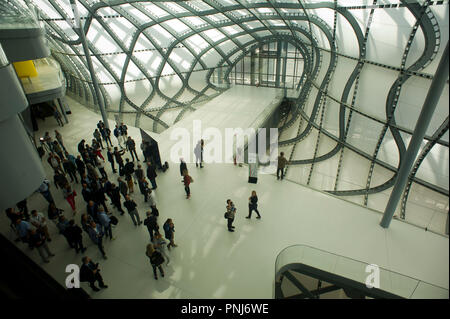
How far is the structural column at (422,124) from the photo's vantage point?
22.9ft

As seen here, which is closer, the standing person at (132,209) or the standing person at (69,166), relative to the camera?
the standing person at (132,209)

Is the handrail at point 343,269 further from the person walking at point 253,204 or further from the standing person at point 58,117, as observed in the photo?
the standing person at point 58,117

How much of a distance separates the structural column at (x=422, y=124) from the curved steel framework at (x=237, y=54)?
4.22ft

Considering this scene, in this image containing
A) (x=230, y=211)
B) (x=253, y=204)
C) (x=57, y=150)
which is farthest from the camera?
(x=57, y=150)

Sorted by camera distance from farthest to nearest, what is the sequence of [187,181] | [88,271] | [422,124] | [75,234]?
[187,181] → [75,234] → [422,124] → [88,271]

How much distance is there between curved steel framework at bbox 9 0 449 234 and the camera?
37.4ft

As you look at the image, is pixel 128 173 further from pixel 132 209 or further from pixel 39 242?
pixel 39 242

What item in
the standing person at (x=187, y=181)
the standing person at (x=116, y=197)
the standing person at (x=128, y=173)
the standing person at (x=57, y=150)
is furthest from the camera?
the standing person at (x=57, y=150)

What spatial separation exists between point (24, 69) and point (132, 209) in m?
19.0

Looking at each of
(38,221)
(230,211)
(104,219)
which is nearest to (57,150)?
(38,221)

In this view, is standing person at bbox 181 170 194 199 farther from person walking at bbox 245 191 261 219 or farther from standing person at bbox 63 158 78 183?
standing person at bbox 63 158 78 183

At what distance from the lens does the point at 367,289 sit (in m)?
7.89

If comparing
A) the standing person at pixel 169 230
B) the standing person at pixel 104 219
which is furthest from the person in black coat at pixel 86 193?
the standing person at pixel 169 230

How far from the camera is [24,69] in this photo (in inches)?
818
